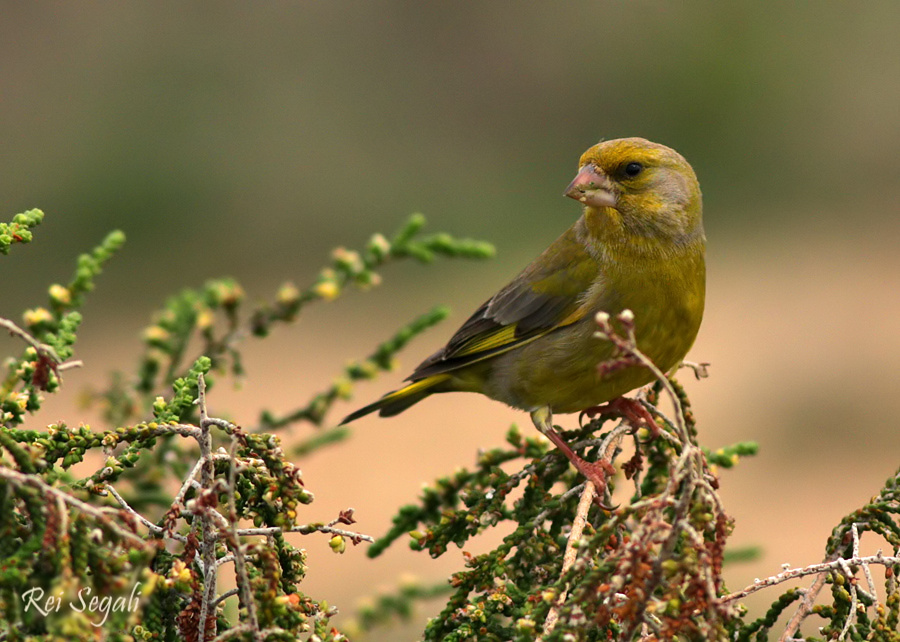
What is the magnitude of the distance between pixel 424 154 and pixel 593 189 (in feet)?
45.4

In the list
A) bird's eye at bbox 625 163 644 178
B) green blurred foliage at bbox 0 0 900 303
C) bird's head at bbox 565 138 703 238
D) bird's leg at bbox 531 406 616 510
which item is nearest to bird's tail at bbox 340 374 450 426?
bird's leg at bbox 531 406 616 510

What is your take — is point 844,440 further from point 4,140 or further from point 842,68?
point 4,140

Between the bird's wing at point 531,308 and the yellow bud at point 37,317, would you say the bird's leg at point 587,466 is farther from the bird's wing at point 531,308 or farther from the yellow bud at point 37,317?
the yellow bud at point 37,317

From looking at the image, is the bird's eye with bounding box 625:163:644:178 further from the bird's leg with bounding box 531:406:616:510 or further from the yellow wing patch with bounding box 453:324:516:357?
the bird's leg with bounding box 531:406:616:510

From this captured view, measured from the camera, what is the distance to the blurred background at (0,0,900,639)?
1423 cm

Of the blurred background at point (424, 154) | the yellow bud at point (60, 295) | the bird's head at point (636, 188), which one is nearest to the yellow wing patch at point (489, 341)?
the bird's head at point (636, 188)

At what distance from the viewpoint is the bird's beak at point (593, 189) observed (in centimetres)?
428

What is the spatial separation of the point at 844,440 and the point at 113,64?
12.4 meters

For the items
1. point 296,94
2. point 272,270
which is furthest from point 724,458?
point 296,94

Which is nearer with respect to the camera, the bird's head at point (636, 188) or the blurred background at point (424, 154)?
the bird's head at point (636, 188)

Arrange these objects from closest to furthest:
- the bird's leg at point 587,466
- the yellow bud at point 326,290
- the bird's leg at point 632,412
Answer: the bird's leg at point 587,466
the bird's leg at point 632,412
the yellow bud at point 326,290

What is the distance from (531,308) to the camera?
471cm

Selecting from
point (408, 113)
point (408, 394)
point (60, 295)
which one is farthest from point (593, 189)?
point (408, 113)

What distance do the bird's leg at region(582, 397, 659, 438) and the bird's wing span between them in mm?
408
